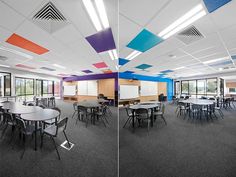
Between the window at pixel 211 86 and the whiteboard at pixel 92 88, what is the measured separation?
8.93 meters

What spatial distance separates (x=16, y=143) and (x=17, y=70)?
6.26 m

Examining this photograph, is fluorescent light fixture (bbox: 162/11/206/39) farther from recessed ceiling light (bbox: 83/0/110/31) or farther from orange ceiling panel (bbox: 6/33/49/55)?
orange ceiling panel (bbox: 6/33/49/55)

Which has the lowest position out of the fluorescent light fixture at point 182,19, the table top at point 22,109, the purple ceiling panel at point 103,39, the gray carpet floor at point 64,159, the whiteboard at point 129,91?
the gray carpet floor at point 64,159

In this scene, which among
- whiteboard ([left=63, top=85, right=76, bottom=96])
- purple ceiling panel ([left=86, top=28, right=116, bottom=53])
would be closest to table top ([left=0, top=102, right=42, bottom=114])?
purple ceiling panel ([left=86, top=28, right=116, bottom=53])

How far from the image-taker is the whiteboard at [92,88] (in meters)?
7.69

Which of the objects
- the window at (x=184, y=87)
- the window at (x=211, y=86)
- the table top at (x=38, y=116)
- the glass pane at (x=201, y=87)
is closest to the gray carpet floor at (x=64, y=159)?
the table top at (x=38, y=116)

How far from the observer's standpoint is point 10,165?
1.57 meters

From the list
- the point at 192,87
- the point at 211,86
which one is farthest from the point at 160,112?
the point at 211,86

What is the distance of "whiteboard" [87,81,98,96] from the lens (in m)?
7.69

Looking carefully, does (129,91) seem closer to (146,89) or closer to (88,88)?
(146,89)

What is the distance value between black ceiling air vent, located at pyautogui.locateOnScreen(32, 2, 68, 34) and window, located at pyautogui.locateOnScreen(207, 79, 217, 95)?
10282 mm

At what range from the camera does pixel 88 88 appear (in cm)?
802

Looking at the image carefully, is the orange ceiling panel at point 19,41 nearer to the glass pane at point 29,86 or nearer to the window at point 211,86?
the glass pane at point 29,86

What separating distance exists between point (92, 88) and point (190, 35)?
672cm
